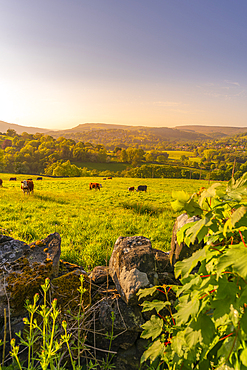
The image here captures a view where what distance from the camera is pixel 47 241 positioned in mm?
3859

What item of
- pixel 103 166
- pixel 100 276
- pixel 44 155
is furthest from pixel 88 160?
pixel 100 276

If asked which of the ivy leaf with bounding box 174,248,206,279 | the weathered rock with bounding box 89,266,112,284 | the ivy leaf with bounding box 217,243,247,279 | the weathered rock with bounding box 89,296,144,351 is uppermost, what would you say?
the ivy leaf with bounding box 217,243,247,279

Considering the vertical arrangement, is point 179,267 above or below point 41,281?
above

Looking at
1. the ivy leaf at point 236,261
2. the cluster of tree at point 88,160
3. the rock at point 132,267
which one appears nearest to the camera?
the ivy leaf at point 236,261

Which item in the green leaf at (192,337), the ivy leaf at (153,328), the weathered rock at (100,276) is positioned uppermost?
the green leaf at (192,337)

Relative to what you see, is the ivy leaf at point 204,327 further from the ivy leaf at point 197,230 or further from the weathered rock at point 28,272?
the weathered rock at point 28,272

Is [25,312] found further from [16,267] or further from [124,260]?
[124,260]

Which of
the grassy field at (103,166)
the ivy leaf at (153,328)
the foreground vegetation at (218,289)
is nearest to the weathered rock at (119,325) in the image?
the ivy leaf at (153,328)

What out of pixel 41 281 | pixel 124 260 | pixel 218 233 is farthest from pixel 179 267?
pixel 41 281

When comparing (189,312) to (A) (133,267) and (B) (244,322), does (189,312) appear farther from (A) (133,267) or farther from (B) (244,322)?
(A) (133,267)

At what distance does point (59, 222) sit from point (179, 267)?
19.9 ft

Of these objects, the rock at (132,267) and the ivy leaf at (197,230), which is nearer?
the ivy leaf at (197,230)

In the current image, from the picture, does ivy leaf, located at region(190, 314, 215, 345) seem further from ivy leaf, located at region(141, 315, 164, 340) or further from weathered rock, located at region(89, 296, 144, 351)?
weathered rock, located at region(89, 296, 144, 351)

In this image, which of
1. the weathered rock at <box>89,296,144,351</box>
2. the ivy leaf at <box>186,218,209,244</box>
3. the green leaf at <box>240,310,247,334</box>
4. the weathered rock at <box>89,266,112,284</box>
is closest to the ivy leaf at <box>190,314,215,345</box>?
the green leaf at <box>240,310,247,334</box>
